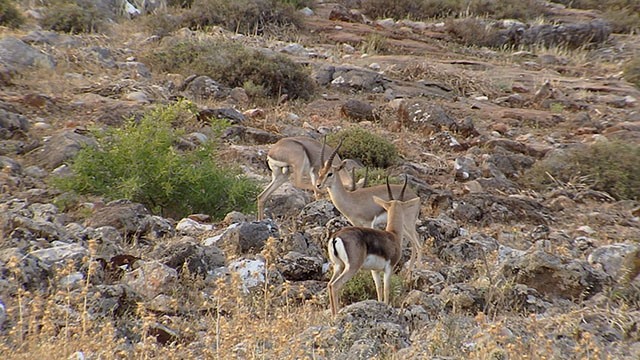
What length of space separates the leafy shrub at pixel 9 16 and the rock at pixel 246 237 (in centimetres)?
1172

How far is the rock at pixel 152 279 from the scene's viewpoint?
21.7ft

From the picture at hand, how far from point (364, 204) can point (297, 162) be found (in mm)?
1319

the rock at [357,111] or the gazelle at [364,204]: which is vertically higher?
the gazelle at [364,204]

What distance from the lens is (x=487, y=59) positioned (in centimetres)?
2320

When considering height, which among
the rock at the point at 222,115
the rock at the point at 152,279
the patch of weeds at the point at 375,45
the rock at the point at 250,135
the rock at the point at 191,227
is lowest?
the patch of weeds at the point at 375,45

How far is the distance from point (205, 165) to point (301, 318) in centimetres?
414

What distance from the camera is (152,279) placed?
6.71m

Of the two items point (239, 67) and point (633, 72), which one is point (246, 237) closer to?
point (239, 67)

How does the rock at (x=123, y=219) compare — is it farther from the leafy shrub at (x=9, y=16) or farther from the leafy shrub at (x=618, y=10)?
the leafy shrub at (x=618, y=10)

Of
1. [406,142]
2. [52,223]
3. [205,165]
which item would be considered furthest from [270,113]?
[52,223]

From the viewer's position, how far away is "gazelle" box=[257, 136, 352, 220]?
10352 mm

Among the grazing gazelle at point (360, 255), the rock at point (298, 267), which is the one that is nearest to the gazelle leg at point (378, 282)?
the grazing gazelle at point (360, 255)

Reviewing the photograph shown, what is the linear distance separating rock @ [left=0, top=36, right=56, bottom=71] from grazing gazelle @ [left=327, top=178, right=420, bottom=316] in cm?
861

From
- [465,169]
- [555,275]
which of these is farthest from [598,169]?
[555,275]
